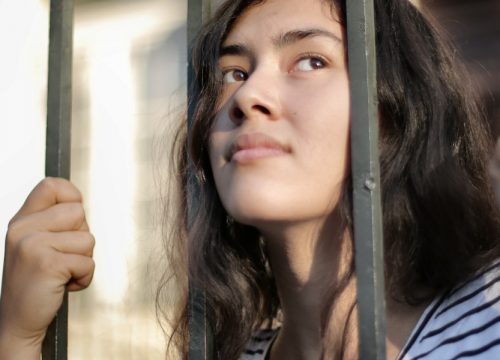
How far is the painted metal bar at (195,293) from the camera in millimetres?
1409

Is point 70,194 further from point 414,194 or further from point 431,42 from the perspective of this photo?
point 431,42

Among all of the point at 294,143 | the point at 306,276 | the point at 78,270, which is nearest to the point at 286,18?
the point at 294,143

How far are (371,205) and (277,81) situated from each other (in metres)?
0.42

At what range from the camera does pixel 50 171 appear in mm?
1604

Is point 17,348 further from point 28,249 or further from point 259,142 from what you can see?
point 259,142

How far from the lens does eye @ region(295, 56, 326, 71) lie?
1.57 meters

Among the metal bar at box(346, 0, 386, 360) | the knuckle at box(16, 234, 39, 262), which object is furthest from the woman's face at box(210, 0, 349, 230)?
the knuckle at box(16, 234, 39, 262)

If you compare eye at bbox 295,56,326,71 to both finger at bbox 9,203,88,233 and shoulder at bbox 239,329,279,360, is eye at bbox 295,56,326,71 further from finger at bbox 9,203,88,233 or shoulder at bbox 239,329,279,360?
shoulder at bbox 239,329,279,360

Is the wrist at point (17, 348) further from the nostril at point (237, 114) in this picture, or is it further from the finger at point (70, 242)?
the nostril at point (237, 114)

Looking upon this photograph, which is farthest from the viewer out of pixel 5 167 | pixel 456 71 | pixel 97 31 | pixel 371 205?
pixel 97 31

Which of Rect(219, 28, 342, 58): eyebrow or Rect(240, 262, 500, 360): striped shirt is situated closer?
Rect(240, 262, 500, 360): striped shirt

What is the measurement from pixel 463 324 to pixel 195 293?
0.51 meters

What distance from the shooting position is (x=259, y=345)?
1.90 meters

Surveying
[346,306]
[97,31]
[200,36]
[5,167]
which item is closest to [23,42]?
[97,31]
